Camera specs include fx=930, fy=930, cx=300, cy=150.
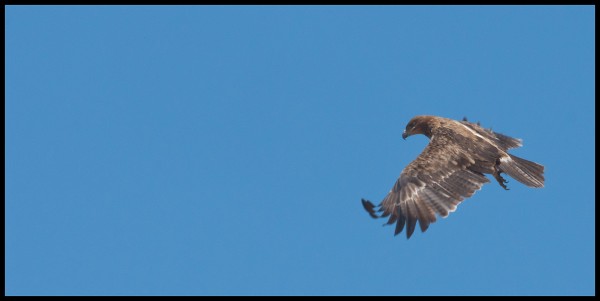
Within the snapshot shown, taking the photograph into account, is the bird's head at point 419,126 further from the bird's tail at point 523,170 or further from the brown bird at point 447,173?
the bird's tail at point 523,170

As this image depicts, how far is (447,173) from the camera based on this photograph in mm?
15023

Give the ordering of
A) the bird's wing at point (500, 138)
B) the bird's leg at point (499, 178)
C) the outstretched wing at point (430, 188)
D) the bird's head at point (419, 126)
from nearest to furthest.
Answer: the outstretched wing at point (430, 188), the bird's leg at point (499, 178), the bird's wing at point (500, 138), the bird's head at point (419, 126)

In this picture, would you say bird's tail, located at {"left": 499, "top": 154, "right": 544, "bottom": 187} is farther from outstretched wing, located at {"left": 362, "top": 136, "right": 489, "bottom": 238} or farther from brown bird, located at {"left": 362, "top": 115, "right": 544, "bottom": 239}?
outstretched wing, located at {"left": 362, "top": 136, "right": 489, "bottom": 238}

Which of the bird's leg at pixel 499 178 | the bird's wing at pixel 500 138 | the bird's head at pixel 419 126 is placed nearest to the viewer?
the bird's leg at pixel 499 178

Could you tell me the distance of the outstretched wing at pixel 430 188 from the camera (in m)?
14.0

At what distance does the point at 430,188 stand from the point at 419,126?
366 centimetres

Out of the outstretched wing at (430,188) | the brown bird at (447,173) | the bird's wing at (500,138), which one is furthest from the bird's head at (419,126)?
the outstretched wing at (430,188)

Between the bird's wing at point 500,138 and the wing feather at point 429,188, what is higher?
the bird's wing at point 500,138

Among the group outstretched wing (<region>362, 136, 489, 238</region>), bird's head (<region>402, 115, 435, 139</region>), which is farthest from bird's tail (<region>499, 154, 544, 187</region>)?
bird's head (<region>402, 115, 435, 139</region>)

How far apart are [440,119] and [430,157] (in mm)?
2373

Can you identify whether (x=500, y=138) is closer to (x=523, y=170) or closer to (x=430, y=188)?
(x=523, y=170)

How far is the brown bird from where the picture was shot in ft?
46.2

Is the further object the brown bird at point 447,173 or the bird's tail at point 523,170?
the bird's tail at point 523,170

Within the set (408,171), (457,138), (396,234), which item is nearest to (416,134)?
(457,138)
